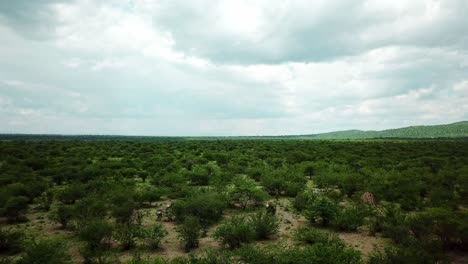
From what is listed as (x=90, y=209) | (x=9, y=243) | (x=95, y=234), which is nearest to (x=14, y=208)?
(x=90, y=209)

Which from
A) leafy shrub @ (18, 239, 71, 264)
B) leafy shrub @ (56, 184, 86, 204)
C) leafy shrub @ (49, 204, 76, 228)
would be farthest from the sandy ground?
leafy shrub @ (56, 184, 86, 204)

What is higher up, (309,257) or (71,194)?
(71,194)

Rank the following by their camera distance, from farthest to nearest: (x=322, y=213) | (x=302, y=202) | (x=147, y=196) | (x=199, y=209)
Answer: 1. (x=147, y=196)
2. (x=302, y=202)
3. (x=199, y=209)
4. (x=322, y=213)

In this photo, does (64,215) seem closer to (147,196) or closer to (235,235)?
(147,196)

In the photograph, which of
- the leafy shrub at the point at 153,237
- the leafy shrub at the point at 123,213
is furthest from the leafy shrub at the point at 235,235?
the leafy shrub at the point at 123,213

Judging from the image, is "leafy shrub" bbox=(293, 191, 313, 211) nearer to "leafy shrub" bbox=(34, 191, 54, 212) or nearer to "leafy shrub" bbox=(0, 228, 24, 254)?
"leafy shrub" bbox=(0, 228, 24, 254)

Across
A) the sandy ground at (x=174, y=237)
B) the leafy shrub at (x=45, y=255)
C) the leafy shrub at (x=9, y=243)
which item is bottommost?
the sandy ground at (x=174, y=237)

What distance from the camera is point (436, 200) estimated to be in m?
18.2

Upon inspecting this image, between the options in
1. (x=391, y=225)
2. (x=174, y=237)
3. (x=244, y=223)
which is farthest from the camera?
(x=244, y=223)

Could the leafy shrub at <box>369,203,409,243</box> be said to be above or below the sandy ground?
above

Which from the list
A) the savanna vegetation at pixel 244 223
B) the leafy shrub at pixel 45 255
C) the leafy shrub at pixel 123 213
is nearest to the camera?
the leafy shrub at pixel 45 255

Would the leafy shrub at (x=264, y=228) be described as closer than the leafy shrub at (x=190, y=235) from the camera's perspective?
No

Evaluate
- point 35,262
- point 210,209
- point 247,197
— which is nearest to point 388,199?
point 247,197

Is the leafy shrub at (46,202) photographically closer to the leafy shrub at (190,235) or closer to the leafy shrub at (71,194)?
the leafy shrub at (71,194)
